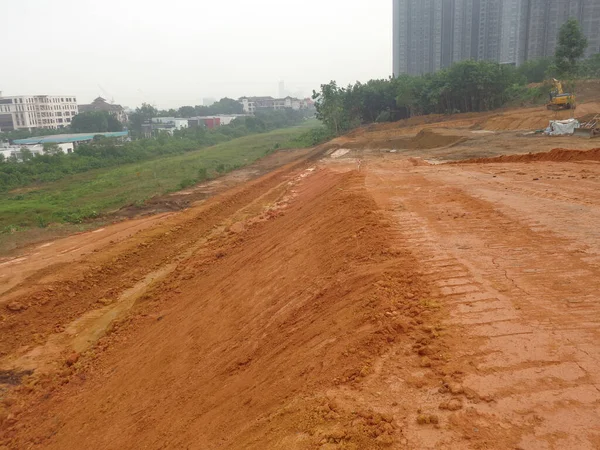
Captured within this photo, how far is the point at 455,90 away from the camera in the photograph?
38094mm

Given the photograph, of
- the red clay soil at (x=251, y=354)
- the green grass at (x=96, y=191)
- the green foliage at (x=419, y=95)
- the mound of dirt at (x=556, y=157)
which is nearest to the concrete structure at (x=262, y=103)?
the green foliage at (x=419, y=95)

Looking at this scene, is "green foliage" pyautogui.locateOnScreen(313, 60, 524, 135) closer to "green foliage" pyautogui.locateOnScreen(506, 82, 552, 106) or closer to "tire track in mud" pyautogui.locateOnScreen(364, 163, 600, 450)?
"green foliage" pyautogui.locateOnScreen(506, 82, 552, 106)

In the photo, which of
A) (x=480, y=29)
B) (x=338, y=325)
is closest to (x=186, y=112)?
(x=480, y=29)

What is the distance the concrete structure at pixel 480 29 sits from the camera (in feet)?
161

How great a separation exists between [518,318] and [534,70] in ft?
161

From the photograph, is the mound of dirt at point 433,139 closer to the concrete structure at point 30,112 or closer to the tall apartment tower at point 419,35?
the tall apartment tower at point 419,35

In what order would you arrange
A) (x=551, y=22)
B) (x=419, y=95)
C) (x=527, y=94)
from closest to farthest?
(x=527, y=94), (x=419, y=95), (x=551, y=22)

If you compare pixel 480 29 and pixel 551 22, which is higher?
pixel 480 29

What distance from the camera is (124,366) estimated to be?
7.80m

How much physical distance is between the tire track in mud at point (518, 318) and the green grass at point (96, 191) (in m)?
15.6

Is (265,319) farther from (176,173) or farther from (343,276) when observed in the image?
(176,173)

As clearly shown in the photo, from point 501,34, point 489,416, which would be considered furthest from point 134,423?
point 501,34

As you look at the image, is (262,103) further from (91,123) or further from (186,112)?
(91,123)

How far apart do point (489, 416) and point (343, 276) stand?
3537 millimetres
